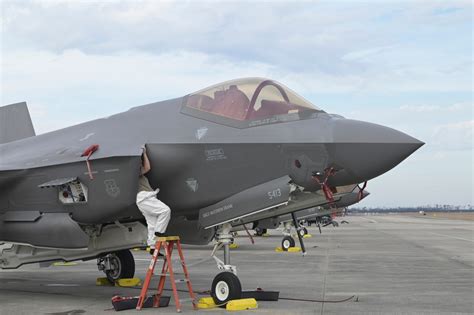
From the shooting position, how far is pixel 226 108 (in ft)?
27.6

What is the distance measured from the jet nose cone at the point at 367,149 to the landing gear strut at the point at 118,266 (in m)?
5.62

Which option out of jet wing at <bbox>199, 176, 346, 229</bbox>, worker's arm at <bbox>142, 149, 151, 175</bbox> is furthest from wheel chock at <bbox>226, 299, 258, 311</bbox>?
worker's arm at <bbox>142, 149, 151, 175</bbox>

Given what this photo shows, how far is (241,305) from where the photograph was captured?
26.8 feet

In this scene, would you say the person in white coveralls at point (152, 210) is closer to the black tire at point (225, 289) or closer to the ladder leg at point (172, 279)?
the ladder leg at point (172, 279)

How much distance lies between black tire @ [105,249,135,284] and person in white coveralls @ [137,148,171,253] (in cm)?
346

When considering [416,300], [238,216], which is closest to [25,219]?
[238,216]

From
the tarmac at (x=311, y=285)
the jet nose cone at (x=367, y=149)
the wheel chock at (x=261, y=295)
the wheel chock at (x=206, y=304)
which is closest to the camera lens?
the jet nose cone at (x=367, y=149)

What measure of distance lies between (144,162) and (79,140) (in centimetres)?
157

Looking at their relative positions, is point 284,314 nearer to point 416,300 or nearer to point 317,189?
point 317,189

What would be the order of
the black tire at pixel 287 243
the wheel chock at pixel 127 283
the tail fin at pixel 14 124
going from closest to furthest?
the wheel chock at pixel 127 283
the tail fin at pixel 14 124
the black tire at pixel 287 243

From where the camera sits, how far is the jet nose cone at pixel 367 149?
7.39 meters

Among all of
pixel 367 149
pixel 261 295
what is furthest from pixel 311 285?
pixel 367 149

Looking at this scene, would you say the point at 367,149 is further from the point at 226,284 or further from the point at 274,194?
the point at 226,284

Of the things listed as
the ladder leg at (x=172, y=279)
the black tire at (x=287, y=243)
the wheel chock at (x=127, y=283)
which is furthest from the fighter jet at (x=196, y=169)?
the black tire at (x=287, y=243)
